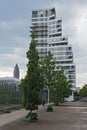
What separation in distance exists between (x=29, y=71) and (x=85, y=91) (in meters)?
116

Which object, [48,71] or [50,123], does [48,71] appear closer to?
[48,71]

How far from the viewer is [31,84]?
1233 inches

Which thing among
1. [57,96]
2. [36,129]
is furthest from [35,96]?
[57,96]

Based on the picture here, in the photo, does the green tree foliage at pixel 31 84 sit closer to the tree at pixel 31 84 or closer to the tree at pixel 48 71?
the tree at pixel 31 84

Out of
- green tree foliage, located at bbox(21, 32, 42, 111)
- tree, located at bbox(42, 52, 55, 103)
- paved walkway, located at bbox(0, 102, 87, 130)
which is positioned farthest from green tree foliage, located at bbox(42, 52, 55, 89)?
green tree foliage, located at bbox(21, 32, 42, 111)

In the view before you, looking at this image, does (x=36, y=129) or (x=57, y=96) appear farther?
(x=57, y=96)

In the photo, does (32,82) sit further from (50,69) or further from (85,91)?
(85,91)

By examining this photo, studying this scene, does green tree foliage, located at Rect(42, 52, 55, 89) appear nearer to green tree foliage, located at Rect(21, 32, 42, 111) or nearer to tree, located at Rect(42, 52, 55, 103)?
tree, located at Rect(42, 52, 55, 103)

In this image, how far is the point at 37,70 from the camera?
105ft

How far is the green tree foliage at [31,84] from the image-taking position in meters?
31.0

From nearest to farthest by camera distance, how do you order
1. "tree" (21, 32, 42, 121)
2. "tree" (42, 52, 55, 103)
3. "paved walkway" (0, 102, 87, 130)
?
1. "paved walkway" (0, 102, 87, 130)
2. "tree" (21, 32, 42, 121)
3. "tree" (42, 52, 55, 103)

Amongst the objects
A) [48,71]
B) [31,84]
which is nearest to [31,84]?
[31,84]

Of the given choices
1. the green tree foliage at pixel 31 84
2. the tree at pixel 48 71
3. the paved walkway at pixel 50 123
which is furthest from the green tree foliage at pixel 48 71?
the green tree foliage at pixel 31 84

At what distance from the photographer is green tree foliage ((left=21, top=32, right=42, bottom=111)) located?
31.0m
